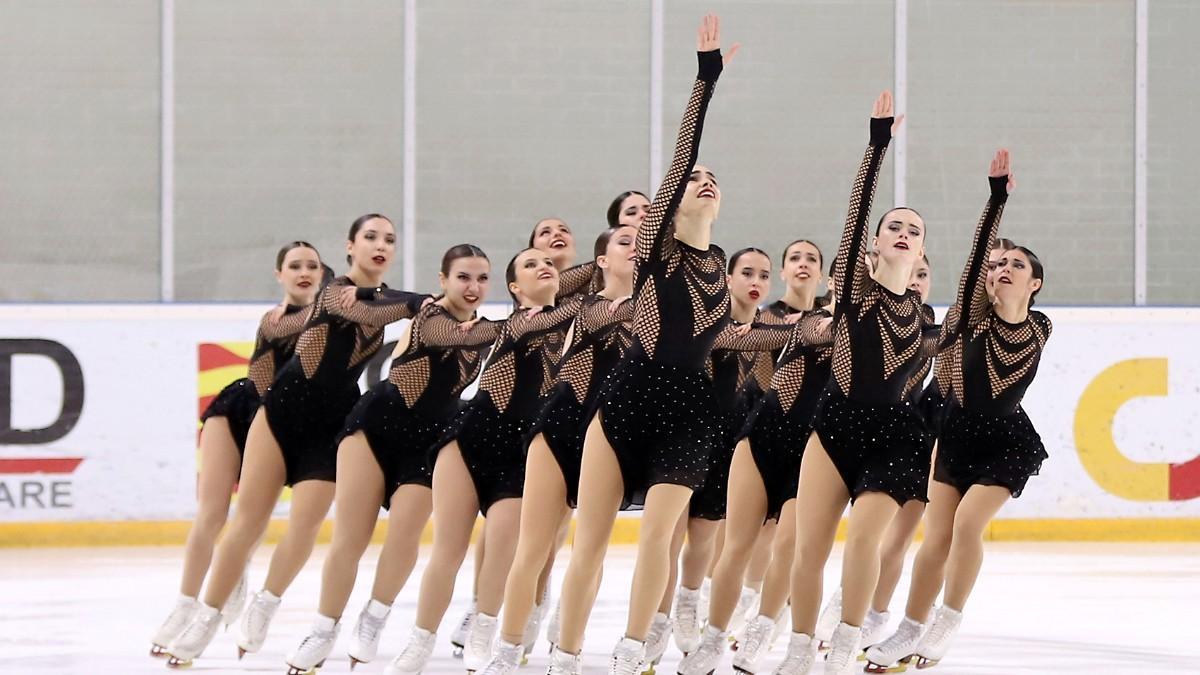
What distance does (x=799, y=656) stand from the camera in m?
5.63

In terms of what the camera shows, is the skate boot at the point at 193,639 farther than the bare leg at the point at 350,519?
Yes

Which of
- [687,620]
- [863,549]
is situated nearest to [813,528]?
[863,549]

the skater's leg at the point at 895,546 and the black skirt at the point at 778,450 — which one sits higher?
the black skirt at the point at 778,450

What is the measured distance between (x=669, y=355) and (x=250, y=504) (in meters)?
1.72

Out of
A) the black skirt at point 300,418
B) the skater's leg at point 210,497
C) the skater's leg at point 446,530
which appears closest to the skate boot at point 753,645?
the skater's leg at point 446,530

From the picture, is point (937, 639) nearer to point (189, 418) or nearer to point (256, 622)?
point (256, 622)

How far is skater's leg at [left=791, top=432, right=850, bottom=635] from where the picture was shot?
5602 millimetres

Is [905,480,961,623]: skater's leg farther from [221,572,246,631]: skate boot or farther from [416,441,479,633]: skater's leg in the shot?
[221,572,246,631]: skate boot

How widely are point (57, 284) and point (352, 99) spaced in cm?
195

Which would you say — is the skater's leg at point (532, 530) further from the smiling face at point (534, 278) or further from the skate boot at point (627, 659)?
the smiling face at point (534, 278)

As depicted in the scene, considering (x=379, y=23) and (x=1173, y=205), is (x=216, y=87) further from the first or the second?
(x=1173, y=205)

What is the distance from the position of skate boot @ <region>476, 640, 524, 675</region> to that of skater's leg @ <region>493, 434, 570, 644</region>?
0.02m

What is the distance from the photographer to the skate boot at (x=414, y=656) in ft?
18.5

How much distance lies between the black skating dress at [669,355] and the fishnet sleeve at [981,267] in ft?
4.49
